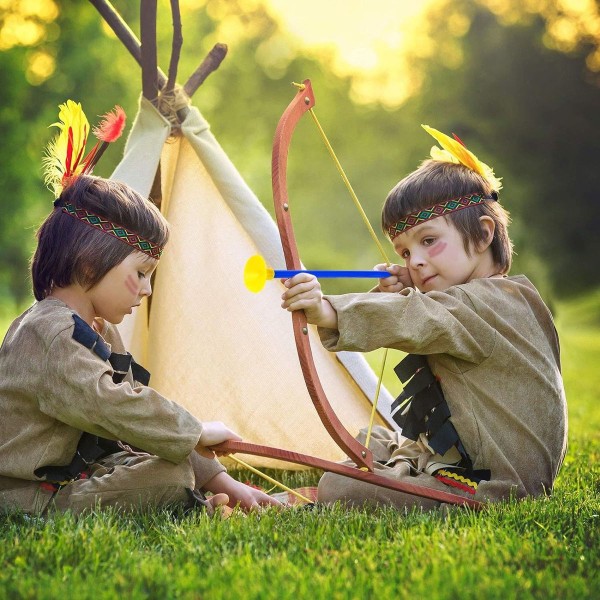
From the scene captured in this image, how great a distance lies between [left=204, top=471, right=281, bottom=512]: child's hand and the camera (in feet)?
8.63

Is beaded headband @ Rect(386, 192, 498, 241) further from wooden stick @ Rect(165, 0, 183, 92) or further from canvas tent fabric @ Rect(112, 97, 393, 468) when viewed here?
wooden stick @ Rect(165, 0, 183, 92)

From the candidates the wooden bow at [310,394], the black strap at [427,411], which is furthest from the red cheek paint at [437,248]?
the wooden bow at [310,394]

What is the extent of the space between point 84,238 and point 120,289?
0.18 metres

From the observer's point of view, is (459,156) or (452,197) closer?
(452,197)

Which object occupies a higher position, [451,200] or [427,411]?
[451,200]

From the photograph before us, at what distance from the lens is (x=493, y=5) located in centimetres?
2041

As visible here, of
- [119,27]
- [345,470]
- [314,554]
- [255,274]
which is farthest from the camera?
[119,27]

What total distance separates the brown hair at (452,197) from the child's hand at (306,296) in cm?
54

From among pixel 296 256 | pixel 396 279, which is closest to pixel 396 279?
pixel 396 279

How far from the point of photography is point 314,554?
2006mm

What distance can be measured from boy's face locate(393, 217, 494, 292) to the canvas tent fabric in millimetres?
698

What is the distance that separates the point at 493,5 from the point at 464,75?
1715 mm

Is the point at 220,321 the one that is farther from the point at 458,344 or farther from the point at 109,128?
the point at 458,344

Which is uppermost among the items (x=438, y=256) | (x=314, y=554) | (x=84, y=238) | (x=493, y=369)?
(x=438, y=256)
